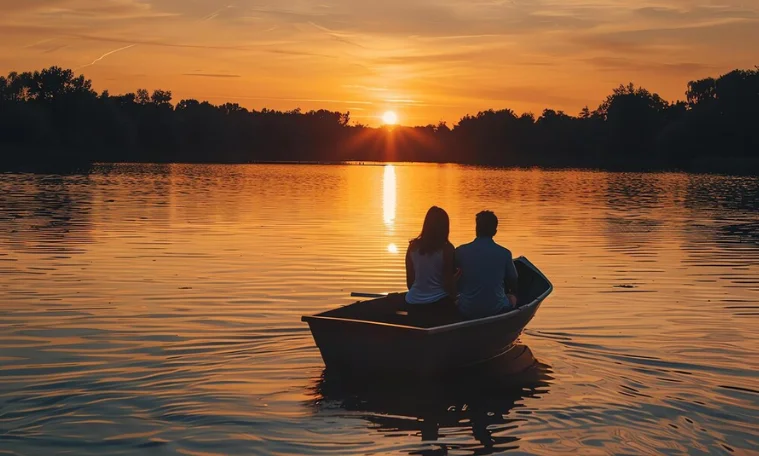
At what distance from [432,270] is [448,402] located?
77.7 inches

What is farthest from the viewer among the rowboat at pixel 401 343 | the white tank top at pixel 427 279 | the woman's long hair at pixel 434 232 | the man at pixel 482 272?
the man at pixel 482 272

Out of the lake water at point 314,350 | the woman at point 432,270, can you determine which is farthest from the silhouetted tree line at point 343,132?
the woman at point 432,270

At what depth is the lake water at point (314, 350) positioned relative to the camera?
8859 mm

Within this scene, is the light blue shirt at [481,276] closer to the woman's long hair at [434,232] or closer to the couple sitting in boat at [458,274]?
the couple sitting in boat at [458,274]

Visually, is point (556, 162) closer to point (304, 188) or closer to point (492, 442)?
point (304, 188)

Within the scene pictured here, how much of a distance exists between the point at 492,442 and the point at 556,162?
483ft

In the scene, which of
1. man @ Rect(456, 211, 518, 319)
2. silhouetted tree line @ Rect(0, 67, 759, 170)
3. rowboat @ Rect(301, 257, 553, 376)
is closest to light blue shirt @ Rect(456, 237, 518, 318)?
man @ Rect(456, 211, 518, 319)

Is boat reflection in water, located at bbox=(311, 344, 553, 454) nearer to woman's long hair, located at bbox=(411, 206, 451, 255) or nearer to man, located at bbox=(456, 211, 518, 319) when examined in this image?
man, located at bbox=(456, 211, 518, 319)

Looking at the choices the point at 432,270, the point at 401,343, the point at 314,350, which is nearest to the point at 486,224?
the point at 432,270

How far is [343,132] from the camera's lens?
620ft

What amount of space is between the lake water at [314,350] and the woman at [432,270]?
1147mm

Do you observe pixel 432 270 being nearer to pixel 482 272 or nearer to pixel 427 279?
pixel 427 279

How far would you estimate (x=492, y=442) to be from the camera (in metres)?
8.76

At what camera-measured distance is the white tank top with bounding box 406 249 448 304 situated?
11.6 meters
